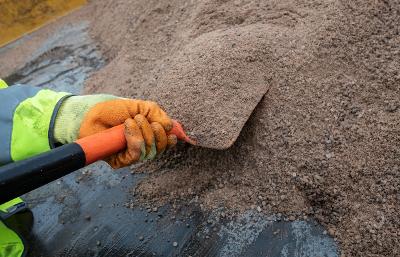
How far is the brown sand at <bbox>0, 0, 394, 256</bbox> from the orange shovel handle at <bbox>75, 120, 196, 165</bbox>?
42 centimetres

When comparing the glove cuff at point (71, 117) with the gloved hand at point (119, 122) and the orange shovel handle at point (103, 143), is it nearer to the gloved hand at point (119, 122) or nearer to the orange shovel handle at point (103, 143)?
the gloved hand at point (119, 122)

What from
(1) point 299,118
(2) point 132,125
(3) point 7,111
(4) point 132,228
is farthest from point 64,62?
(1) point 299,118

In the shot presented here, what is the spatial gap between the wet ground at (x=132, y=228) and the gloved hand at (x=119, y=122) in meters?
0.38

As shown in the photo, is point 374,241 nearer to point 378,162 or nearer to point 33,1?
point 378,162

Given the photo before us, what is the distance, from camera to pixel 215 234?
5.48ft

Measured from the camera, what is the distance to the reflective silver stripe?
150 centimetres

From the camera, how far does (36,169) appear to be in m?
1.31

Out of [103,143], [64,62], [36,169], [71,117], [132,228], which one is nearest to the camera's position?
[36,169]

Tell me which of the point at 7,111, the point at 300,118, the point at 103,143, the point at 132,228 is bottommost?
the point at 132,228

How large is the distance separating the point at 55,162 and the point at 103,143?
7.0 inches

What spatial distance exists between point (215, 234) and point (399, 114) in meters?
0.94

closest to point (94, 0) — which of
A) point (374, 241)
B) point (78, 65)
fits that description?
point (78, 65)

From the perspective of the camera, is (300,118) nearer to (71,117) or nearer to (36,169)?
(71,117)

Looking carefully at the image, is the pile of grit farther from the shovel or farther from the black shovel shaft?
the black shovel shaft
